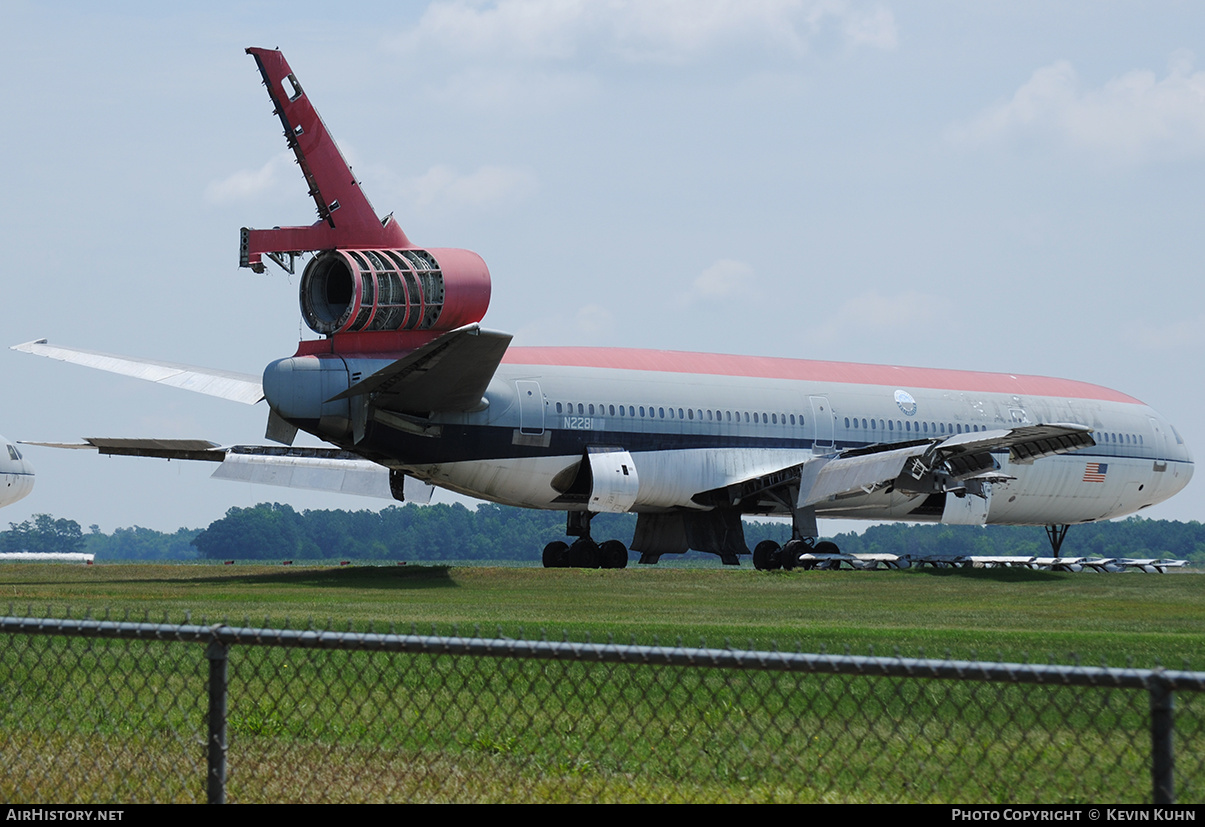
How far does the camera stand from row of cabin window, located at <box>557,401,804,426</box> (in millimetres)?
36750

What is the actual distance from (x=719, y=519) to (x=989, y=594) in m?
13.0

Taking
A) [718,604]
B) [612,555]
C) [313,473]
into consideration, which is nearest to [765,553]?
[612,555]

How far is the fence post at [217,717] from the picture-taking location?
721 centimetres

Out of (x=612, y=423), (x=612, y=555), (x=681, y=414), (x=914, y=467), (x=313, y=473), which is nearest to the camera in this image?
(x=914, y=467)

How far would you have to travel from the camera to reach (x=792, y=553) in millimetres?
40625

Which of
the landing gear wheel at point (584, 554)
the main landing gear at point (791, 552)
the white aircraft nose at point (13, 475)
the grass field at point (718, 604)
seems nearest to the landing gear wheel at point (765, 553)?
the main landing gear at point (791, 552)

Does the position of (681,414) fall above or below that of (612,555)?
above

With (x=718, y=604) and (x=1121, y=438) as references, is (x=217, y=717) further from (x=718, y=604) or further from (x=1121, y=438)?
(x=1121, y=438)

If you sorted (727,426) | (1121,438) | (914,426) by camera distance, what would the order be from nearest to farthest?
(727,426) → (914,426) → (1121,438)

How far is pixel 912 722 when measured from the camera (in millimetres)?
11203

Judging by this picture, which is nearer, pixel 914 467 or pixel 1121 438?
pixel 914 467

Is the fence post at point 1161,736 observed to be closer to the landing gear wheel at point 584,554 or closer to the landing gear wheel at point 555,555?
the landing gear wheel at point 584,554

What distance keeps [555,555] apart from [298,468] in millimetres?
7444
